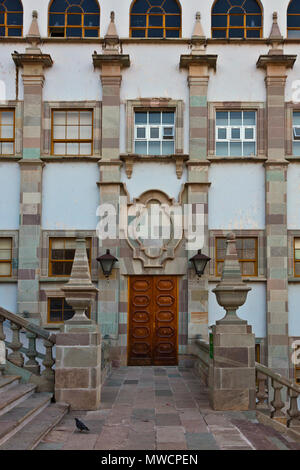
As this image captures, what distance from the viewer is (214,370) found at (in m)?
9.73

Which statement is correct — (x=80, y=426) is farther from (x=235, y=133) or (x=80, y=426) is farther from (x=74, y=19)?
(x=74, y=19)

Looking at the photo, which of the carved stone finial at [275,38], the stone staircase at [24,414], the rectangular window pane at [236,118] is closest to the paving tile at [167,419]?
the stone staircase at [24,414]

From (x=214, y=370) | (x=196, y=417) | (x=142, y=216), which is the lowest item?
(x=196, y=417)

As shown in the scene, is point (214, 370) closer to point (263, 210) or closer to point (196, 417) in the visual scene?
point (196, 417)

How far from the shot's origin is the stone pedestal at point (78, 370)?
9.55m

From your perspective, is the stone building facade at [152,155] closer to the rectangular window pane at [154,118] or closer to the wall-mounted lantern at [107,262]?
the rectangular window pane at [154,118]

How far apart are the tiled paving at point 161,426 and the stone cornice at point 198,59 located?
9435mm

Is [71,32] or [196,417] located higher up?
[71,32]

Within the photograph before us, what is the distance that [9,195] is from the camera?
16.2 metres

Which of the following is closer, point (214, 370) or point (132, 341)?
point (214, 370)

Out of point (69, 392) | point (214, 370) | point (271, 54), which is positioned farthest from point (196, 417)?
point (271, 54)

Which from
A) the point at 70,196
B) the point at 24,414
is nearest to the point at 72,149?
the point at 70,196

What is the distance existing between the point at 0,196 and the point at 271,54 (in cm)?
899

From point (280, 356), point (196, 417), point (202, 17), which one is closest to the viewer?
point (196, 417)
